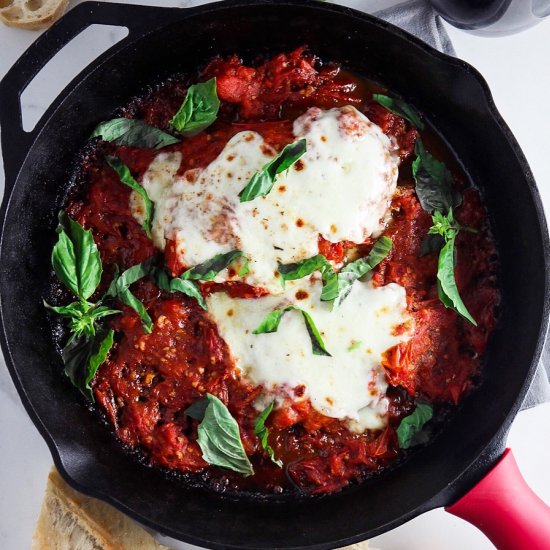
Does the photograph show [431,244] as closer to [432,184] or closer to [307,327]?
[432,184]

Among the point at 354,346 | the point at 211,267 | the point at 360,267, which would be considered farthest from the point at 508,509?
the point at 211,267

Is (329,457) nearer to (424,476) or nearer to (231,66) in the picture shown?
(424,476)

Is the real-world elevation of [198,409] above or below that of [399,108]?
below

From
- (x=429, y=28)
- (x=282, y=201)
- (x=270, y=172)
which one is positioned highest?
(x=429, y=28)

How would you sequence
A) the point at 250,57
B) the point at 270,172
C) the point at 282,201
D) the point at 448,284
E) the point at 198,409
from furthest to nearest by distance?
the point at 250,57, the point at 198,409, the point at 448,284, the point at 282,201, the point at 270,172

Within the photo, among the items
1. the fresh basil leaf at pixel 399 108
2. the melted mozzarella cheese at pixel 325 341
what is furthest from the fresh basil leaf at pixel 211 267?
the fresh basil leaf at pixel 399 108

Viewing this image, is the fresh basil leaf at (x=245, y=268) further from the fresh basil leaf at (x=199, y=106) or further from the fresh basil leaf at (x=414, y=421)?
the fresh basil leaf at (x=414, y=421)

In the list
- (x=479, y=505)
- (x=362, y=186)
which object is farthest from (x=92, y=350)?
(x=479, y=505)
